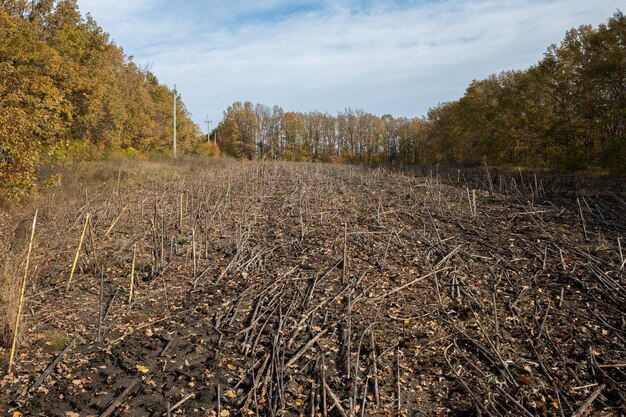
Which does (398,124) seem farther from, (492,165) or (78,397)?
(78,397)

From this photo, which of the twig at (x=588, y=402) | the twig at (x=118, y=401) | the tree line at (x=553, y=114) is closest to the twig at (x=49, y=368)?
the twig at (x=118, y=401)

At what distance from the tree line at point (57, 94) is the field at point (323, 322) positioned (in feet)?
5.49

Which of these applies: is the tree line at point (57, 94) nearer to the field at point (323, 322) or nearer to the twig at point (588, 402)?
the field at point (323, 322)

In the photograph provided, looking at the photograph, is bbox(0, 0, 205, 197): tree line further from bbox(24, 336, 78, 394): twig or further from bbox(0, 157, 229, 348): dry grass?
bbox(24, 336, 78, 394): twig

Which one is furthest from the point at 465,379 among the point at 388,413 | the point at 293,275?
the point at 293,275

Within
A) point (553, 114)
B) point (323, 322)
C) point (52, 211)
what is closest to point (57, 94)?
point (52, 211)

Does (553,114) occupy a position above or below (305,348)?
above

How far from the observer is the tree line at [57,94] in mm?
9242

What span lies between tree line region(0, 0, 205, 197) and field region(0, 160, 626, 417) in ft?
5.49

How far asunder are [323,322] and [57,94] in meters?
11.6

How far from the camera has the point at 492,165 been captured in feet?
112

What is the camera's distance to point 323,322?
215 inches

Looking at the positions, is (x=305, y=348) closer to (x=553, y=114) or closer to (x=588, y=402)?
(x=588, y=402)

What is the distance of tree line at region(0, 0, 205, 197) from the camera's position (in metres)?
9.24
